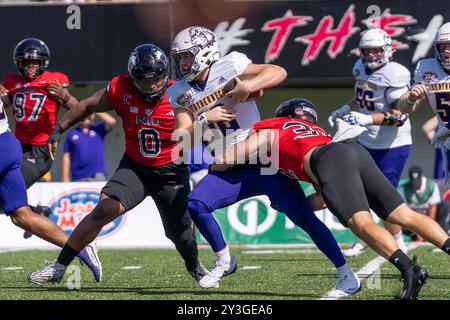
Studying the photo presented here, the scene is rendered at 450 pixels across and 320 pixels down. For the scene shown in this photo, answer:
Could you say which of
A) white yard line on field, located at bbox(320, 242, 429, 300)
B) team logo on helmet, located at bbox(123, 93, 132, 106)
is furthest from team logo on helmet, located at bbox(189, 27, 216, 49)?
white yard line on field, located at bbox(320, 242, 429, 300)

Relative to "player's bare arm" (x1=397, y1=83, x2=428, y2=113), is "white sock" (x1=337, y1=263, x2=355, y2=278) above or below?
below

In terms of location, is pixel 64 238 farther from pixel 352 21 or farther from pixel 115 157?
pixel 115 157

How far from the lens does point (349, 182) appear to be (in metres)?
5.81

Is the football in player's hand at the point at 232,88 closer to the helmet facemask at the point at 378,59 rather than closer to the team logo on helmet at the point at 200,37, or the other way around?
the team logo on helmet at the point at 200,37

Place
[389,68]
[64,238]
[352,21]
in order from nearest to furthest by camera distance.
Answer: [64,238] < [389,68] < [352,21]

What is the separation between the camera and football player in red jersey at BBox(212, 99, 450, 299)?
579 centimetres

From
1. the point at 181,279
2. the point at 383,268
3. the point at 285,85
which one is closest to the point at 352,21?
the point at 285,85

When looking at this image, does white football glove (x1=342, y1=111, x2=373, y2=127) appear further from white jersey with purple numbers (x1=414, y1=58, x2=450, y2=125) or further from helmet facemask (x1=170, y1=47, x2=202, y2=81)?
helmet facemask (x1=170, y1=47, x2=202, y2=81)

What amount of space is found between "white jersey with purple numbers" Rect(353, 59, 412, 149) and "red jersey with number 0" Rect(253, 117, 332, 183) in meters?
3.27

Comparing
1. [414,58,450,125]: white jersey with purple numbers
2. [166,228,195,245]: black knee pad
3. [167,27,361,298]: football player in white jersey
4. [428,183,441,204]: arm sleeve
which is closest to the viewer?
[167,27,361,298]: football player in white jersey

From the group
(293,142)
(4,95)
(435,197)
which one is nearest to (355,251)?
(435,197)
